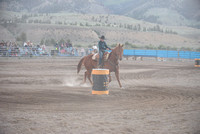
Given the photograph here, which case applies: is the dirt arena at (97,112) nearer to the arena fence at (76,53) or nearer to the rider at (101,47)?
the rider at (101,47)

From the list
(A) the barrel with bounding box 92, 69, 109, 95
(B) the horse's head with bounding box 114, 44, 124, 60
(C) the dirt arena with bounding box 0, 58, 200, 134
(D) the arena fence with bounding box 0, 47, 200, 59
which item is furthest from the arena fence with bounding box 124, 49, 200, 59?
(A) the barrel with bounding box 92, 69, 109, 95

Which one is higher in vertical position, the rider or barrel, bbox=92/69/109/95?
the rider

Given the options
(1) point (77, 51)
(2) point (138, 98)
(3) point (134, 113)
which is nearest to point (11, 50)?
(1) point (77, 51)

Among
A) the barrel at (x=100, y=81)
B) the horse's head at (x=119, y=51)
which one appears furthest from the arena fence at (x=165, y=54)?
the barrel at (x=100, y=81)

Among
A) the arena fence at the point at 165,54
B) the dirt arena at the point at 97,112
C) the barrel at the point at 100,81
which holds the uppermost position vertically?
the arena fence at the point at 165,54

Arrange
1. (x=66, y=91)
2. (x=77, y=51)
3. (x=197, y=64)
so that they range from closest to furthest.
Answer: (x=66, y=91) → (x=197, y=64) → (x=77, y=51)

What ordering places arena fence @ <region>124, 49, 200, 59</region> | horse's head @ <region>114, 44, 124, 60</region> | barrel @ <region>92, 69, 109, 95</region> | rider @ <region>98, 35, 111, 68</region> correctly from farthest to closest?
arena fence @ <region>124, 49, 200, 59</region>
rider @ <region>98, 35, 111, 68</region>
horse's head @ <region>114, 44, 124, 60</region>
barrel @ <region>92, 69, 109, 95</region>

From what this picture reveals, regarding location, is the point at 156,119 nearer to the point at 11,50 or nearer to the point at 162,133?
the point at 162,133

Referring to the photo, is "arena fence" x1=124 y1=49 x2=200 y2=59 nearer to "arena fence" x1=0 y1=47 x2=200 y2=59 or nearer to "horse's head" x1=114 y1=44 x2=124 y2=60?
"arena fence" x1=0 y1=47 x2=200 y2=59

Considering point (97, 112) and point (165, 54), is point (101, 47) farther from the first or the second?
point (165, 54)

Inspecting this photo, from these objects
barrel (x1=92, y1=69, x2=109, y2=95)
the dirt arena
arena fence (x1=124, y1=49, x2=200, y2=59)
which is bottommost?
the dirt arena

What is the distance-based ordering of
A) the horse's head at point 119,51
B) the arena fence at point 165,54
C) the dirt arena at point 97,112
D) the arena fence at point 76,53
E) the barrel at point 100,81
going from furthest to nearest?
1. the arena fence at point 165,54
2. the arena fence at point 76,53
3. the horse's head at point 119,51
4. the barrel at point 100,81
5. the dirt arena at point 97,112

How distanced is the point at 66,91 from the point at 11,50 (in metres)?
29.1

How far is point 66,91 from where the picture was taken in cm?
1407
